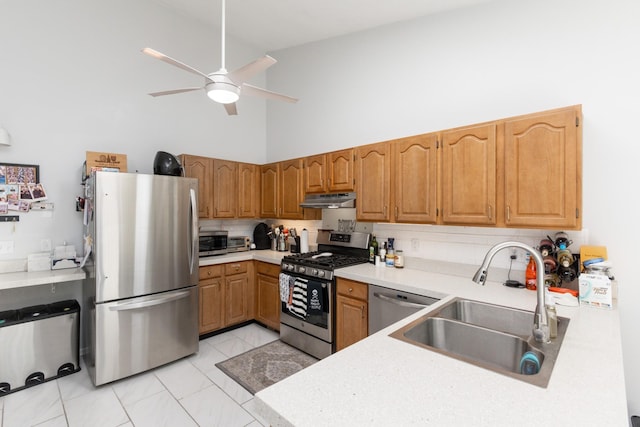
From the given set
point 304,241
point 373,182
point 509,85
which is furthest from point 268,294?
point 509,85

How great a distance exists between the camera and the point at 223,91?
1.82 meters

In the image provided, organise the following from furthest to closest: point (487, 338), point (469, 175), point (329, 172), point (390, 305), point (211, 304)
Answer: point (211, 304), point (329, 172), point (390, 305), point (469, 175), point (487, 338)

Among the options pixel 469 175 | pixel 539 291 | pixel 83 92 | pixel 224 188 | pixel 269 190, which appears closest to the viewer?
pixel 539 291

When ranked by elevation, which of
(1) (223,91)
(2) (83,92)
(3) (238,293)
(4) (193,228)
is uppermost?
(2) (83,92)

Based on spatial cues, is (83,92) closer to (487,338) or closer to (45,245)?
(45,245)

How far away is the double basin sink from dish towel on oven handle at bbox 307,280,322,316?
1.31 m

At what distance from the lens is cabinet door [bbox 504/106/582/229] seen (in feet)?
6.19

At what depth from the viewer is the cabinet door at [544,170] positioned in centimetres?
189

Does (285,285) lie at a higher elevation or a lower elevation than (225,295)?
higher

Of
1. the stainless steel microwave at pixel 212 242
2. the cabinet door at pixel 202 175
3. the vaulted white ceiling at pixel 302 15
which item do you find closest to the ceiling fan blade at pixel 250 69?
the vaulted white ceiling at pixel 302 15

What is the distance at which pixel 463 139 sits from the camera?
2.34 m

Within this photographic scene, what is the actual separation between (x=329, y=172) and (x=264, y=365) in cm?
206

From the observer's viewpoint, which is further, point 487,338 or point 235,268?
point 235,268

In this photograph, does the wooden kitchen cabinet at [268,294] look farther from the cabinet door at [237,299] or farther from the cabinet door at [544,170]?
the cabinet door at [544,170]
